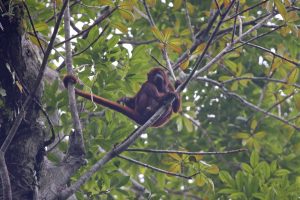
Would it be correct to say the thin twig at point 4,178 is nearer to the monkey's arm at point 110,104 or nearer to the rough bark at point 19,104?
the rough bark at point 19,104

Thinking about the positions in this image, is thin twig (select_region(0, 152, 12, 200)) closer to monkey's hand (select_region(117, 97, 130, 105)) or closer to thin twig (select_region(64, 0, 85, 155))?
thin twig (select_region(64, 0, 85, 155))

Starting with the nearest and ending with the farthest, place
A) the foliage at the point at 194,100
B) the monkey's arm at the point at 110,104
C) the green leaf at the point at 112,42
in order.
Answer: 1. the monkey's arm at the point at 110,104
2. the foliage at the point at 194,100
3. the green leaf at the point at 112,42

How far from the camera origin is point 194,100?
7535 mm

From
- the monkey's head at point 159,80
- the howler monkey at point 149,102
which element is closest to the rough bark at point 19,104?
the howler monkey at point 149,102

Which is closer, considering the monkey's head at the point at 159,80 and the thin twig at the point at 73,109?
the thin twig at the point at 73,109

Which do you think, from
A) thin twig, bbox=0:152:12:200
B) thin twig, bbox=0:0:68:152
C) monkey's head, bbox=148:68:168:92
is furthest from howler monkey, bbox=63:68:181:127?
thin twig, bbox=0:152:12:200

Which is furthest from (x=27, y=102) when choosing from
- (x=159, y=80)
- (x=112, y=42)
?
(x=159, y=80)

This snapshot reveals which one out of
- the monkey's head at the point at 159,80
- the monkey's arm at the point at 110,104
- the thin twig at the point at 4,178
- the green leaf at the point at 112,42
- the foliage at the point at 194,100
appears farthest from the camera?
the monkey's head at the point at 159,80

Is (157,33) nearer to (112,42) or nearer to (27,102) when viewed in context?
(112,42)

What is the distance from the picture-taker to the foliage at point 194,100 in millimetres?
4625

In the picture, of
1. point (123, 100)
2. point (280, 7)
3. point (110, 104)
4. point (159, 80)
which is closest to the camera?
point (280, 7)

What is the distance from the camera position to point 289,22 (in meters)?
4.46

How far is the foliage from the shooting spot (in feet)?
15.2

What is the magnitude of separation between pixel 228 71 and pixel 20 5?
313cm
